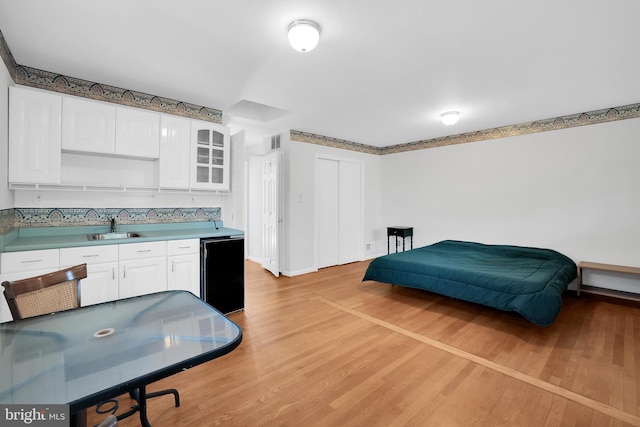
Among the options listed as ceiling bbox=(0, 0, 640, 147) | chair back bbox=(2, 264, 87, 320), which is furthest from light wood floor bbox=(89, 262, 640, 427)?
ceiling bbox=(0, 0, 640, 147)

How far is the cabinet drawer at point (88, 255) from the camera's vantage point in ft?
7.80

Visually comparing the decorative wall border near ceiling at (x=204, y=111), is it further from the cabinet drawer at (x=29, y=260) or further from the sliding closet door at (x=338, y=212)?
the cabinet drawer at (x=29, y=260)

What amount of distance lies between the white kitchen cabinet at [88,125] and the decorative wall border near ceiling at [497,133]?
2.64 meters

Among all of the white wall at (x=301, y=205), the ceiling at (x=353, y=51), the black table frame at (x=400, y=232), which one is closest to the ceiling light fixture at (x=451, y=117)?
the ceiling at (x=353, y=51)

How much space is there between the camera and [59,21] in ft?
6.59

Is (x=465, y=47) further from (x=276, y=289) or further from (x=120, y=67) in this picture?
(x=276, y=289)

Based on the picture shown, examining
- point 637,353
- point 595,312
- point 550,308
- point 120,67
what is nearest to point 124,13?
point 120,67

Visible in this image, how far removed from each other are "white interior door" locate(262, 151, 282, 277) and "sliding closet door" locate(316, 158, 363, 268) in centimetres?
77

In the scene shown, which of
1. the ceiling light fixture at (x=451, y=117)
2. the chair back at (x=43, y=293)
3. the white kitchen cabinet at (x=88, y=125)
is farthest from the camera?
the ceiling light fixture at (x=451, y=117)

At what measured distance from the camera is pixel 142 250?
9.05ft

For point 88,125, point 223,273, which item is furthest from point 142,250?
point 88,125

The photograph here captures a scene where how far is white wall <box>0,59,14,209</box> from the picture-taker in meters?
2.20

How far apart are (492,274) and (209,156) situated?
3.53 metres

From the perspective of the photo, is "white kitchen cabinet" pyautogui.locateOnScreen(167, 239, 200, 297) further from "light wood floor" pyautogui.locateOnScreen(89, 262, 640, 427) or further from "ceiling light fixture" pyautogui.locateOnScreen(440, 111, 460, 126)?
"ceiling light fixture" pyautogui.locateOnScreen(440, 111, 460, 126)
